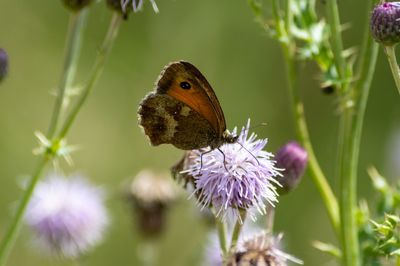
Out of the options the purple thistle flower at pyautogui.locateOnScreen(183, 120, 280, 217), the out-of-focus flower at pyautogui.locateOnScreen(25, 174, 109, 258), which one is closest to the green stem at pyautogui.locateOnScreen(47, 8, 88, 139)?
the purple thistle flower at pyautogui.locateOnScreen(183, 120, 280, 217)

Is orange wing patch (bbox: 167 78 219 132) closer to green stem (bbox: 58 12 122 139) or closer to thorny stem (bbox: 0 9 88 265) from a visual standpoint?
green stem (bbox: 58 12 122 139)

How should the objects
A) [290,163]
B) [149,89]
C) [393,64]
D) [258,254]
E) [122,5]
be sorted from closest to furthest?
[258,254], [393,64], [290,163], [122,5], [149,89]

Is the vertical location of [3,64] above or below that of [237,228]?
above

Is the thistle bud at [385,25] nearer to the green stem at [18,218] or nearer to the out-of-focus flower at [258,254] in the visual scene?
the out-of-focus flower at [258,254]

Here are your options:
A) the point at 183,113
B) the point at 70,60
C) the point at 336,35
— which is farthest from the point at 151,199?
the point at 336,35

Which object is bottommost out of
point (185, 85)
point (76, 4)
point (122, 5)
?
point (185, 85)

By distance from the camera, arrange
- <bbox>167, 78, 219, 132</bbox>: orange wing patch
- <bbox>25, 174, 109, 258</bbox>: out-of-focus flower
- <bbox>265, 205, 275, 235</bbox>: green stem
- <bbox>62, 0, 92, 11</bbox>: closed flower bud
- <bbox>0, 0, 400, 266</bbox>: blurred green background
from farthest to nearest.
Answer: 1. <bbox>0, 0, 400, 266</bbox>: blurred green background
2. <bbox>25, 174, 109, 258</bbox>: out-of-focus flower
3. <bbox>62, 0, 92, 11</bbox>: closed flower bud
4. <bbox>167, 78, 219, 132</bbox>: orange wing patch
5. <bbox>265, 205, 275, 235</bbox>: green stem

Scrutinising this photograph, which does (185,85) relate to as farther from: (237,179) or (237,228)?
(237,228)
